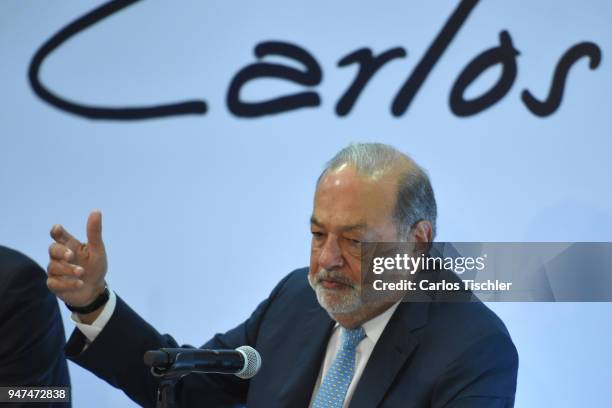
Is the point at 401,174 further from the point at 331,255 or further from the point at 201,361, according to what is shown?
the point at 201,361

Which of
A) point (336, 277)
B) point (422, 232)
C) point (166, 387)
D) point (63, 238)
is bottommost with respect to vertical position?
point (166, 387)

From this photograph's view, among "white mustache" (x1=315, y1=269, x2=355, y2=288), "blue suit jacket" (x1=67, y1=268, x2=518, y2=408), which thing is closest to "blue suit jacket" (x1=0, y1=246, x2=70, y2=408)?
"blue suit jacket" (x1=67, y1=268, x2=518, y2=408)

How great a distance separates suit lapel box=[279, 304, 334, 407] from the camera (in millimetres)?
2785

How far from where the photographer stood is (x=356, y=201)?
2.70 metres

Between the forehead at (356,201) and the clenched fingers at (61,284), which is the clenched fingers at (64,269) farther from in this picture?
the forehead at (356,201)

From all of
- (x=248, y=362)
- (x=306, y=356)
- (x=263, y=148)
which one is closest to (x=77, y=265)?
(x=248, y=362)

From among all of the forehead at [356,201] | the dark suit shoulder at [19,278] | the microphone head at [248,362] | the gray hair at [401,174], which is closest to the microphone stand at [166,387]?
the microphone head at [248,362]

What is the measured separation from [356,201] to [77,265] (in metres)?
0.79

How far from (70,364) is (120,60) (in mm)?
1272

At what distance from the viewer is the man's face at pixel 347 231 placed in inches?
106

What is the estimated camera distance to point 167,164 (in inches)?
154

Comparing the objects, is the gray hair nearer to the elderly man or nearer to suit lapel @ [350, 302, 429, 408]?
the elderly man

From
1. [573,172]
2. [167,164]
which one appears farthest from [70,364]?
[573,172]

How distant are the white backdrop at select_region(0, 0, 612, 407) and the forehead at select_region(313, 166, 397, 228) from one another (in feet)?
3.14
